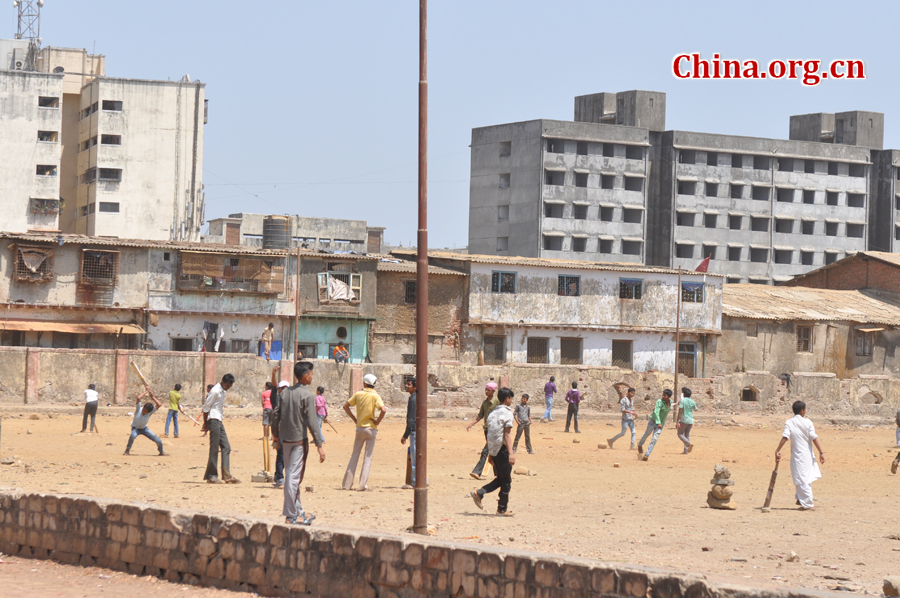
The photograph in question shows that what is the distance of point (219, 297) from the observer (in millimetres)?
44500

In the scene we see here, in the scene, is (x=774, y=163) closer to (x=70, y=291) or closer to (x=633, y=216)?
(x=633, y=216)

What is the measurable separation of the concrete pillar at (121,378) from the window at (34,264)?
7120 mm

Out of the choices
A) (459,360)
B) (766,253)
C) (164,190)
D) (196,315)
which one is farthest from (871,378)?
(164,190)

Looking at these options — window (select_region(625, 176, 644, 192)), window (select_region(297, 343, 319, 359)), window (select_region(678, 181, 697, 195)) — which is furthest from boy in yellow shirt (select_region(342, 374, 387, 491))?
window (select_region(678, 181, 697, 195))

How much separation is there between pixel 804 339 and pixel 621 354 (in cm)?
880

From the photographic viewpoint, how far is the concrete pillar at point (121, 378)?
3641cm

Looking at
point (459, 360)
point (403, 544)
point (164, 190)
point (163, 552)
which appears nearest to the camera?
point (403, 544)

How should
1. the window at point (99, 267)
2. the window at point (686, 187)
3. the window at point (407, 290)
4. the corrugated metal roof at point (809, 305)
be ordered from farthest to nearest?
1. the window at point (686, 187)
2. the corrugated metal roof at point (809, 305)
3. the window at point (407, 290)
4. the window at point (99, 267)

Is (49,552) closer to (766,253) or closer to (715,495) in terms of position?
(715,495)

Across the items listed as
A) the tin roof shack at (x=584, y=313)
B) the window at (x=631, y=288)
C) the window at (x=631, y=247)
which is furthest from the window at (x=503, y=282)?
the window at (x=631, y=247)

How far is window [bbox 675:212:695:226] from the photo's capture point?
79812 millimetres

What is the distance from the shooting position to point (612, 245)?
78688 millimetres

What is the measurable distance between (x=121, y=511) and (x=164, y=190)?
57.5 metres

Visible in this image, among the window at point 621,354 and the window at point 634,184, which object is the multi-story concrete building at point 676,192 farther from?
the window at point 621,354
